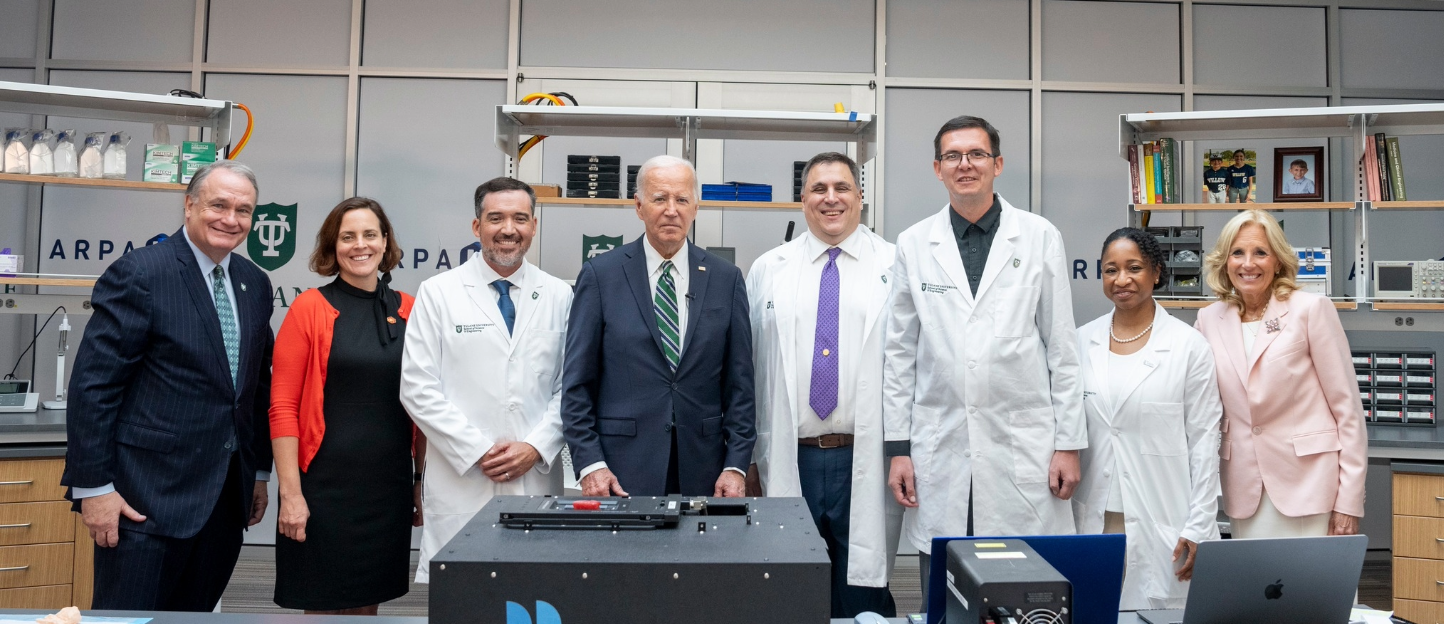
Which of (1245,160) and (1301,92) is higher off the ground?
(1301,92)

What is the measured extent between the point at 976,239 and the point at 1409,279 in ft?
8.08

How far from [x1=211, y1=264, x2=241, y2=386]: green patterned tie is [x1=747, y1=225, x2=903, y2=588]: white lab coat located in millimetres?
1365

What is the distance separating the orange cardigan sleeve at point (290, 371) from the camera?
2.21 metres

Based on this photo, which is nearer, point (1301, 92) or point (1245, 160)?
point (1245, 160)

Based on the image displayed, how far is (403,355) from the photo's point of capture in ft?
7.61

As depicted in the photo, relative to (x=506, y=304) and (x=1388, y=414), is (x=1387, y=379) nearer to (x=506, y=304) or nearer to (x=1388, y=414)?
(x=1388, y=414)

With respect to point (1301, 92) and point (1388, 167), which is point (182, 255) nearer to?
point (1388, 167)

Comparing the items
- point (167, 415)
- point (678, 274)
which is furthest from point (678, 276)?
point (167, 415)

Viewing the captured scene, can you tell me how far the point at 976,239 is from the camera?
2330 millimetres

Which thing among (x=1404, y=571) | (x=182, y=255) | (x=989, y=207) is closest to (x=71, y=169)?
(x=182, y=255)

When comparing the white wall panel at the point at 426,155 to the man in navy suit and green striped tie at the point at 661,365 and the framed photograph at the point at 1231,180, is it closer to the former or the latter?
the man in navy suit and green striped tie at the point at 661,365

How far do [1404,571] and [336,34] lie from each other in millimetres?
5255

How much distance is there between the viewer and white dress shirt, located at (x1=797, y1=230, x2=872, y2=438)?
2416 millimetres

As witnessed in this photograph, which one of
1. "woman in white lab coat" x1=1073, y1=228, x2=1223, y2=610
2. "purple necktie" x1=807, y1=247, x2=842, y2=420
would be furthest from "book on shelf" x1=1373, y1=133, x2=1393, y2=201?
"purple necktie" x1=807, y1=247, x2=842, y2=420
